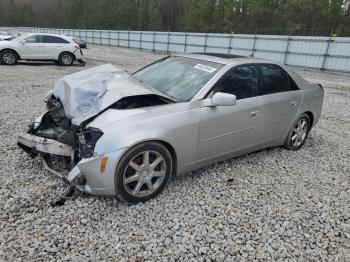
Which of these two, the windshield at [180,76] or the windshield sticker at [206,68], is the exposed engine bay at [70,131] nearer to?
the windshield at [180,76]

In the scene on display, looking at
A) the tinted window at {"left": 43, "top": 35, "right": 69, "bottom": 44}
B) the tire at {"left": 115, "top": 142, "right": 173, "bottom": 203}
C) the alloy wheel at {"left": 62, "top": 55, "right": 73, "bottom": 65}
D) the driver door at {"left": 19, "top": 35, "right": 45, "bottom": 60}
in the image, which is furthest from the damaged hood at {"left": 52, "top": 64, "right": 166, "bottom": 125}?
the alloy wheel at {"left": 62, "top": 55, "right": 73, "bottom": 65}

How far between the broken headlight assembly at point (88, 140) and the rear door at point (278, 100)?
7.72 feet

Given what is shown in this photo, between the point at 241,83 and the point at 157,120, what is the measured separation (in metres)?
1.44

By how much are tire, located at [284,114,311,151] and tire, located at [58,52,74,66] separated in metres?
12.3

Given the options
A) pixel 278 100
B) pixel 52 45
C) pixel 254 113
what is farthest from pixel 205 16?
pixel 254 113

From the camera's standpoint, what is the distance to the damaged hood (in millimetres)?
3193

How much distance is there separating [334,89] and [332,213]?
399 inches

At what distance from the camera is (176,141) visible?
319 centimetres

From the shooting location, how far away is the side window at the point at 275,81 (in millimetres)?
4176

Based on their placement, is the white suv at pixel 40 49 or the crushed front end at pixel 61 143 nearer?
the crushed front end at pixel 61 143

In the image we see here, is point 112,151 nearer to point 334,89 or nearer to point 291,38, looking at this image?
point 334,89

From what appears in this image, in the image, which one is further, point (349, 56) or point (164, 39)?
point (164, 39)

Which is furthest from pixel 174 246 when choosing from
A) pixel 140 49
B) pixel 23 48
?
pixel 140 49

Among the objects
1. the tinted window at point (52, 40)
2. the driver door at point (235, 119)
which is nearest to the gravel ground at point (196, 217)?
the driver door at point (235, 119)
